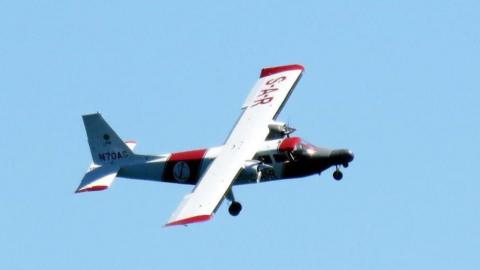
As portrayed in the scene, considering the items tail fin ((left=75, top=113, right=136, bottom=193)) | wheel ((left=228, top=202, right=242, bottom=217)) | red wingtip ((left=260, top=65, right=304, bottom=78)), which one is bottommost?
wheel ((left=228, top=202, right=242, bottom=217))

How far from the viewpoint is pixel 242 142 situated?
7531 cm

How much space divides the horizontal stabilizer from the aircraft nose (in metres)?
12.3

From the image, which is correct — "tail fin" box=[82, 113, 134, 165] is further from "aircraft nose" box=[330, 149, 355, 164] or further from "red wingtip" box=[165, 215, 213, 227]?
"aircraft nose" box=[330, 149, 355, 164]

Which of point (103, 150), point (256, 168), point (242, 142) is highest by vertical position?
point (103, 150)

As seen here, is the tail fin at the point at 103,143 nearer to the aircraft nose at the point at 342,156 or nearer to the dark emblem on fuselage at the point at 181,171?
the dark emblem on fuselage at the point at 181,171

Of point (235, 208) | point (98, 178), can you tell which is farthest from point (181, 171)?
point (98, 178)

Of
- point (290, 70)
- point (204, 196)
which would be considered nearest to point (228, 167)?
point (204, 196)

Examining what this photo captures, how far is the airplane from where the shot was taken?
71.6 metres

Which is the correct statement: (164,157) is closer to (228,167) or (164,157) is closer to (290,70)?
(228,167)

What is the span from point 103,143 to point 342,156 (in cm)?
1383

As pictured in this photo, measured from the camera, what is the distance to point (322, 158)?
244 feet

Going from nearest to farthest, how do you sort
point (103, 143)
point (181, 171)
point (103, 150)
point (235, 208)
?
point (235, 208), point (181, 171), point (103, 150), point (103, 143)

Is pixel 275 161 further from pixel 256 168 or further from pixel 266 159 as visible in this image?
pixel 256 168

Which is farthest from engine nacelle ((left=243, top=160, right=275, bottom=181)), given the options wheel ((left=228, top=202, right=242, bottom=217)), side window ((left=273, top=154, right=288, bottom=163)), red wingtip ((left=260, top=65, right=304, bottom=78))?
red wingtip ((left=260, top=65, right=304, bottom=78))
